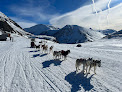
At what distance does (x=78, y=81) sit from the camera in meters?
6.69

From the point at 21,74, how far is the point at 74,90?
442cm

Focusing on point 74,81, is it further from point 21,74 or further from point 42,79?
point 21,74

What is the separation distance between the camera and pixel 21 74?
24.7 ft

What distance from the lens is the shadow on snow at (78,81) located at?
5888mm

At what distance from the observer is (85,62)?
782 cm

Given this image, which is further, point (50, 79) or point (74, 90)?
point (50, 79)

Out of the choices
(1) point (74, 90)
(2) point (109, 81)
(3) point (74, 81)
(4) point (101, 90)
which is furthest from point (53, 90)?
(2) point (109, 81)

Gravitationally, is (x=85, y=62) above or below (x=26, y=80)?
above

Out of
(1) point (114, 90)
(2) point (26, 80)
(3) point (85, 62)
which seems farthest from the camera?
(3) point (85, 62)

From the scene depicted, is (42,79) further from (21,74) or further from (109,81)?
(109,81)

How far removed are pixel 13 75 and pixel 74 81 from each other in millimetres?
4722

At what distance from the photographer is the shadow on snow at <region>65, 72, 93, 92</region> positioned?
19.3ft

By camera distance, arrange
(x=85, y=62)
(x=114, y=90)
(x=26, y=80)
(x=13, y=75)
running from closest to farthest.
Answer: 1. (x=114, y=90)
2. (x=26, y=80)
3. (x=13, y=75)
4. (x=85, y=62)

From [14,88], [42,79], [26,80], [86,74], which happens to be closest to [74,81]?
[86,74]
